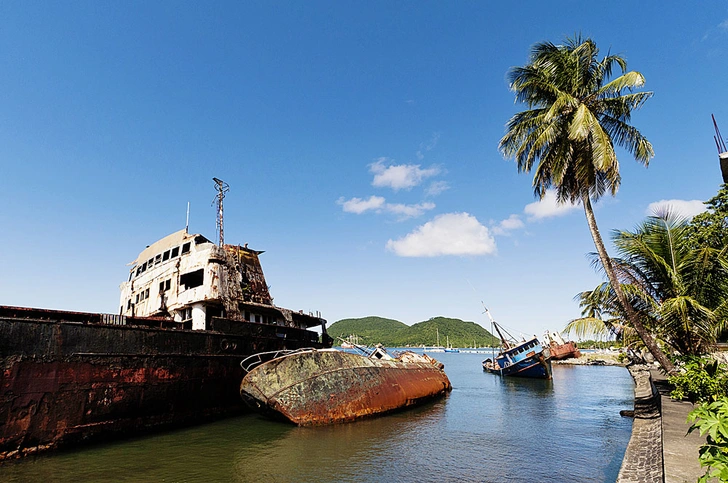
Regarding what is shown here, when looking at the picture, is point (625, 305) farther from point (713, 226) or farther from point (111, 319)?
point (111, 319)

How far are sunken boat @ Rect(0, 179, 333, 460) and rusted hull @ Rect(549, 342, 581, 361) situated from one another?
174 feet

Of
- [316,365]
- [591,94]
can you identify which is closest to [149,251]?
[316,365]

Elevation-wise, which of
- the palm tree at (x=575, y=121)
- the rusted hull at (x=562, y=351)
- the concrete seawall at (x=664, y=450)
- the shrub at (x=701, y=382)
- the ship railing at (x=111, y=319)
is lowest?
the rusted hull at (x=562, y=351)

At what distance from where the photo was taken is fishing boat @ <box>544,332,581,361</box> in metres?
61.7

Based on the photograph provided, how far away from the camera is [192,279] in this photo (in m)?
19.8

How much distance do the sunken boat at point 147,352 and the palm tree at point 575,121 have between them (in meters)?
14.8

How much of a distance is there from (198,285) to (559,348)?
6116 centimetres

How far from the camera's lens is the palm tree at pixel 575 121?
46.5 feet

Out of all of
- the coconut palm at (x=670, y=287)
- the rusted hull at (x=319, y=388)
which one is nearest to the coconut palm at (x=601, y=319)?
the coconut palm at (x=670, y=287)

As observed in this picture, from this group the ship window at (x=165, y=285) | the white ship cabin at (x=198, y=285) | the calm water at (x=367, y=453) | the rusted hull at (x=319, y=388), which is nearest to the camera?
the calm water at (x=367, y=453)

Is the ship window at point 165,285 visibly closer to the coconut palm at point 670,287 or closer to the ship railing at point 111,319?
the ship railing at point 111,319

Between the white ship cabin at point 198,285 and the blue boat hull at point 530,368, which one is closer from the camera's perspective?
the white ship cabin at point 198,285

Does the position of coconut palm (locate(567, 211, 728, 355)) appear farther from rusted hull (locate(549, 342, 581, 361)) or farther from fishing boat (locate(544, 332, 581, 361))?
rusted hull (locate(549, 342, 581, 361))

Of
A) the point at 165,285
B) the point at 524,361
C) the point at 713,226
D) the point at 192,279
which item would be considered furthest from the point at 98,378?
the point at 524,361
